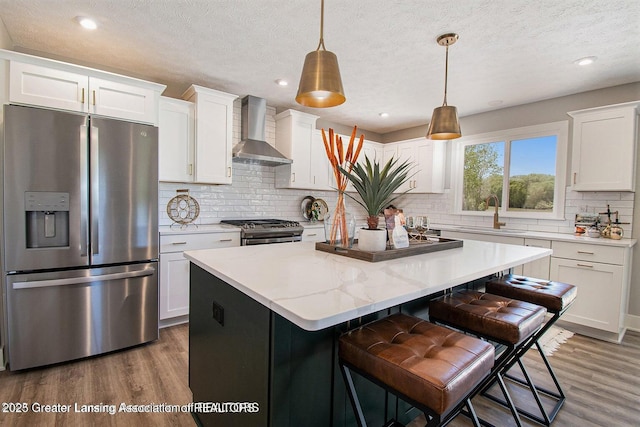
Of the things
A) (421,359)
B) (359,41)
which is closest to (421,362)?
→ (421,359)

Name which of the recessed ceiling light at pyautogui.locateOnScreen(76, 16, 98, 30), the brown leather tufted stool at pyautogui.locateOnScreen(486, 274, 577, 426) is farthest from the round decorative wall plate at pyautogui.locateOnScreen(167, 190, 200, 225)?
the brown leather tufted stool at pyautogui.locateOnScreen(486, 274, 577, 426)

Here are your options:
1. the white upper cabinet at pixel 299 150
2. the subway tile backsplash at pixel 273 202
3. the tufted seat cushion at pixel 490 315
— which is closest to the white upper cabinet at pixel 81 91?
the subway tile backsplash at pixel 273 202

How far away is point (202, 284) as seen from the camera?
1670mm

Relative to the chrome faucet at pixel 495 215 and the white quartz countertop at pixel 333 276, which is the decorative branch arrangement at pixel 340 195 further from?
the chrome faucet at pixel 495 215

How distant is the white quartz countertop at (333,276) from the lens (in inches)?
37.3

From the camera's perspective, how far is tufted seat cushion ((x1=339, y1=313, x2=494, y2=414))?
0.92m

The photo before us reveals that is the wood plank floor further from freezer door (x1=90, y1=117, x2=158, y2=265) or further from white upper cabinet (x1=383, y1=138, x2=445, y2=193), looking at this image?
white upper cabinet (x1=383, y1=138, x2=445, y2=193)

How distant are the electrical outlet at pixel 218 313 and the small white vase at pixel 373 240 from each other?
2.62 feet

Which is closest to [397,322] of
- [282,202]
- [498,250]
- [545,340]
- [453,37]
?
[498,250]

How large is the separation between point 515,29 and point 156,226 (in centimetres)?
319

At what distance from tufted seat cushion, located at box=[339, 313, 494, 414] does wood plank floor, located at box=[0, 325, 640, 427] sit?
1006 mm

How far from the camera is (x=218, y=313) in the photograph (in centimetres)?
149

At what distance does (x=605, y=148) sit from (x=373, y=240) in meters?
2.97

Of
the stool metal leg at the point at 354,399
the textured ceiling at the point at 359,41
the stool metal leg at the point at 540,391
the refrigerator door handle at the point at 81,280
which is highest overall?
the textured ceiling at the point at 359,41
